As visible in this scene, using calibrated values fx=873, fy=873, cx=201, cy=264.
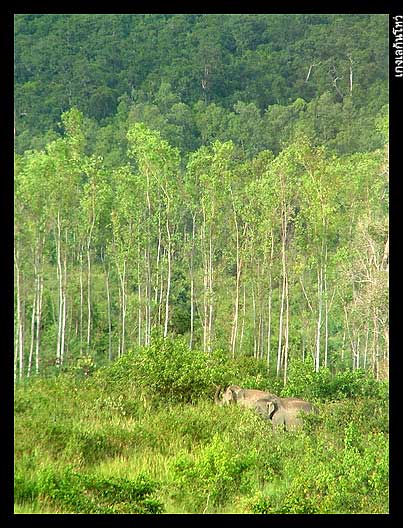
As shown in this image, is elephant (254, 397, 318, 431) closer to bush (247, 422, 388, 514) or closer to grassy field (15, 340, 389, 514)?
grassy field (15, 340, 389, 514)

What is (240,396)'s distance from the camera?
8469 mm

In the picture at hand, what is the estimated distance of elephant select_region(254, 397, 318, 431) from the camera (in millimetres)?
8023

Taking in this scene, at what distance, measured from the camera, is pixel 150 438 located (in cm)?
727

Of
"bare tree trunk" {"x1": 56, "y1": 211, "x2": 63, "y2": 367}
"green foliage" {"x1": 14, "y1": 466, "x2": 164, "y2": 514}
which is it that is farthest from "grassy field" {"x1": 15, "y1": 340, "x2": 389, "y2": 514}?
"bare tree trunk" {"x1": 56, "y1": 211, "x2": 63, "y2": 367}

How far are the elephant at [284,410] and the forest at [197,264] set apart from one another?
0.18m

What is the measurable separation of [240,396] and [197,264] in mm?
4916

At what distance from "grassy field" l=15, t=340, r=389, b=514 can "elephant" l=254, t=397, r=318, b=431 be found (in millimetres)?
136

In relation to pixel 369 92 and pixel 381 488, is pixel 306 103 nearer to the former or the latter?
pixel 369 92

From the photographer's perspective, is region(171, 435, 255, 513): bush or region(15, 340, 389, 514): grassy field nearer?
region(15, 340, 389, 514): grassy field

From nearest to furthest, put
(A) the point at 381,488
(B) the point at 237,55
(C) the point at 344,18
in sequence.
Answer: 1. (A) the point at 381,488
2. (B) the point at 237,55
3. (C) the point at 344,18

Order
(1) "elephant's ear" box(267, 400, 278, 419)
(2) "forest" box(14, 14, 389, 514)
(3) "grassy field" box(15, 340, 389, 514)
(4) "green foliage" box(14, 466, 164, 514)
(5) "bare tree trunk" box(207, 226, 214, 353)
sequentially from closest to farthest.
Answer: (4) "green foliage" box(14, 466, 164, 514), (3) "grassy field" box(15, 340, 389, 514), (2) "forest" box(14, 14, 389, 514), (1) "elephant's ear" box(267, 400, 278, 419), (5) "bare tree trunk" box(207, 226, 214, 353)

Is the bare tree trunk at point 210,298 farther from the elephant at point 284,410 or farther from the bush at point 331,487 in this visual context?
the bush at point 331,487
